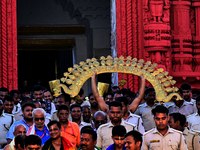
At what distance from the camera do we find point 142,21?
12.0 m

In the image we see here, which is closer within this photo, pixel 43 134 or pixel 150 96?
pixel 43 134

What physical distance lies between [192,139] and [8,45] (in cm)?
584

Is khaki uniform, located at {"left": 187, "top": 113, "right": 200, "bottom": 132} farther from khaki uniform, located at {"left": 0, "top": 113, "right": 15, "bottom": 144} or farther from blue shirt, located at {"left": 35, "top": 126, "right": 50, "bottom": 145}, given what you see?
khaki uniform, located at {"left": 0, "top": 113, "right": 15, "bottom": 144}

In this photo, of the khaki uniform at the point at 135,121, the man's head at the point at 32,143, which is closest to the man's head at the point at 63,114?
the khaki uniform at the point at 135,121

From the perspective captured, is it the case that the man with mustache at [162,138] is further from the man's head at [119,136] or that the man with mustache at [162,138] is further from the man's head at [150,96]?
the man's head at [150,96]

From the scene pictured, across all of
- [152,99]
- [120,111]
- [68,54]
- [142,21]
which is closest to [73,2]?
[68,54]

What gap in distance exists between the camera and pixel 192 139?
6.89 meters

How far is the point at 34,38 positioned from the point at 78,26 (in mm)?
1584

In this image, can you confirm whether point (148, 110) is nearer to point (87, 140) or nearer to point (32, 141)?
point (87, 140)

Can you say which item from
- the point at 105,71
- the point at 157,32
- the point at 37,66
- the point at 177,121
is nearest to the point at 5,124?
the point at 105,71

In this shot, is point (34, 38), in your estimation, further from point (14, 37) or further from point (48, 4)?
point (14, 37)

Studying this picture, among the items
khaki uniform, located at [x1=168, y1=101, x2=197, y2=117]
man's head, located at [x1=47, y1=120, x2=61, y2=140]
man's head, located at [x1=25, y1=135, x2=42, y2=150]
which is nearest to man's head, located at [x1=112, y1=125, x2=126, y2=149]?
man's head, located at [x1=47, y1=120, x2=61, y2=140]

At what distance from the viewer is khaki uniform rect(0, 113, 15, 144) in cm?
780

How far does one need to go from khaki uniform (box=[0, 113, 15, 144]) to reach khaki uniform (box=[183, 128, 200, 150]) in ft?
9.22
